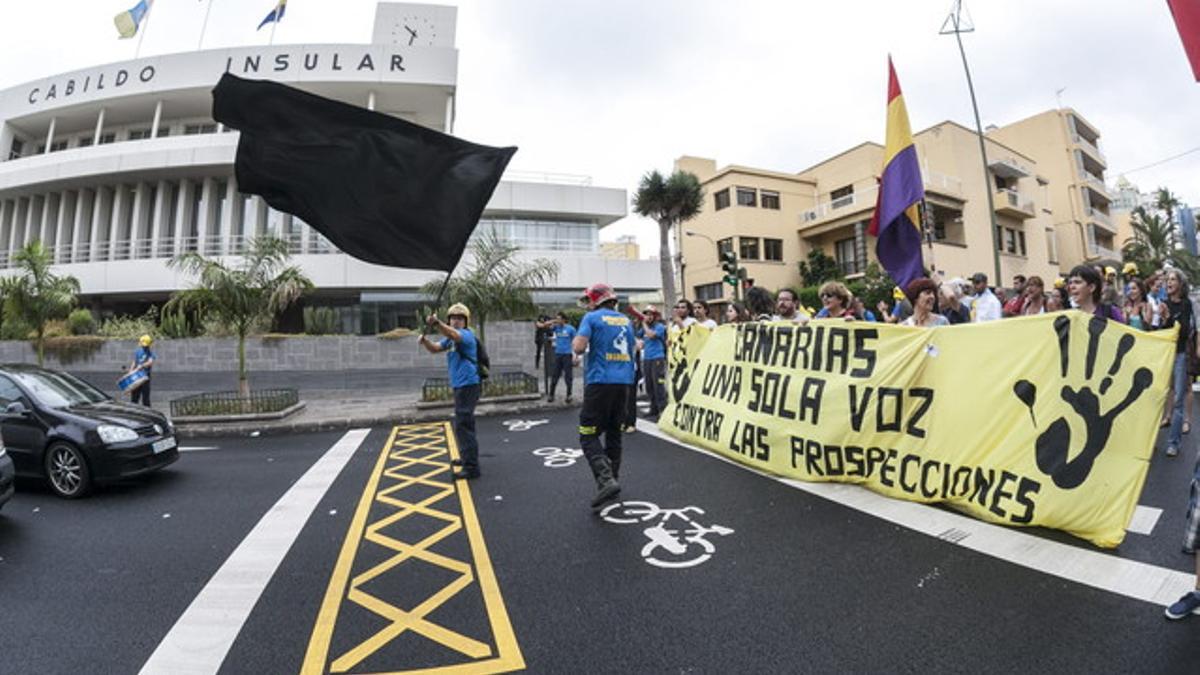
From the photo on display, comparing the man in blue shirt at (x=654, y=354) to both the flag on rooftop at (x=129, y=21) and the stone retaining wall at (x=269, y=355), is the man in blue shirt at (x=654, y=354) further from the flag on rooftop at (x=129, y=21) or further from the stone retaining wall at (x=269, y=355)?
the flag on rooftop at (x=129, y=21)

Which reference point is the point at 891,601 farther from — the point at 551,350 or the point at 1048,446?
the point at 551,350

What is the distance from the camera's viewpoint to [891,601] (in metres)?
2.78

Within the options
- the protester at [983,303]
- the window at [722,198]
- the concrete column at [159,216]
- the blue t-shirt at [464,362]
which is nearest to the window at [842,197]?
the window at [722,198]

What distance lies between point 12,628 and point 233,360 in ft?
54.7

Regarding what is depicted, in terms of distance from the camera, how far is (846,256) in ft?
109

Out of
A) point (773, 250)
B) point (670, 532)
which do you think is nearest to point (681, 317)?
point (670, 532)

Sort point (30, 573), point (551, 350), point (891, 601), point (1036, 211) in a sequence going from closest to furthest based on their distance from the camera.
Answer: point (891, 601), point (30, 573), point (551, 350), point (1036, 211)

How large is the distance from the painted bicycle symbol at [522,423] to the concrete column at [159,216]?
989 inches

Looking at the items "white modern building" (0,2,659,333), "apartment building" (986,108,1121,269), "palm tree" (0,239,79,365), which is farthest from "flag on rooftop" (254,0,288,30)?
"apartment building" (986,108,1121,269)

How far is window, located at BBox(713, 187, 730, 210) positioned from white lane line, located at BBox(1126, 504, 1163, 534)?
1269 inches

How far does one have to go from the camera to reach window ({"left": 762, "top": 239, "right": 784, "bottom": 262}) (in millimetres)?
33969

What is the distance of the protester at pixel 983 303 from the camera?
22.0 feet

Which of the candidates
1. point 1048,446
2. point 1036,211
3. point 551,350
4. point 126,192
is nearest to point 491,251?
point 551,350

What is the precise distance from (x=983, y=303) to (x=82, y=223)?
3759cm
